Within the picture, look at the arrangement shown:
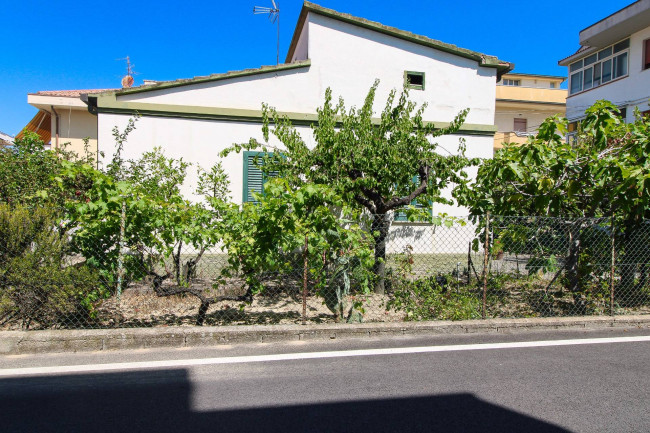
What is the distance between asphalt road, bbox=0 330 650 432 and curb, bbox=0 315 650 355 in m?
0.14

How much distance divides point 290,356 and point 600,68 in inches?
869

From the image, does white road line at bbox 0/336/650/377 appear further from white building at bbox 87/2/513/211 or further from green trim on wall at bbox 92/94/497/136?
white building at bbox 87/2/513/211

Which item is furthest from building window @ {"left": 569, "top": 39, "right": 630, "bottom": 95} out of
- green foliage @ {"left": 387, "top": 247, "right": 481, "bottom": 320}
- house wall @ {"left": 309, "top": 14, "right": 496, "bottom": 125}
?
green foliage @ {"left": 387, "top": 247, "right": 481, "bottom": 320}

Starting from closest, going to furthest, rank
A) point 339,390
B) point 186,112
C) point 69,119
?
point 339,390, point 186,112, point 69,119

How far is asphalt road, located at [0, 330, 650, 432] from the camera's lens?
317cm

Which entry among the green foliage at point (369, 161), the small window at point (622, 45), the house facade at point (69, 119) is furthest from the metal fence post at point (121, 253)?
the small window at point (622, 45)

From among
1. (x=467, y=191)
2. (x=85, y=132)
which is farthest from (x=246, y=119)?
(x=85, y=132)

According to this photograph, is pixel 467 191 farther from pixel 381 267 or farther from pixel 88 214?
pixel 88 214

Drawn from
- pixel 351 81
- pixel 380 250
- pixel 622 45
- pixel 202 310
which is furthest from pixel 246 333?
pixel 622 45

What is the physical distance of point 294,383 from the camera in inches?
152

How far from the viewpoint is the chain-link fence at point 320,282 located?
476 cm

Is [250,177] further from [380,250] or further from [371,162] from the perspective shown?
[380,250]

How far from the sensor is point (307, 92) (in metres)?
10.4

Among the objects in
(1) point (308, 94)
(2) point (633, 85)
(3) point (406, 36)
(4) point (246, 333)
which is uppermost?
(2) point (633, 85)
